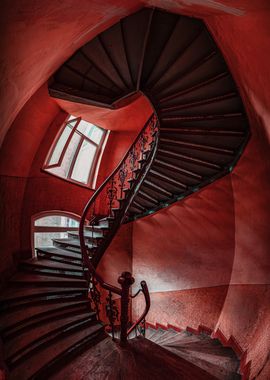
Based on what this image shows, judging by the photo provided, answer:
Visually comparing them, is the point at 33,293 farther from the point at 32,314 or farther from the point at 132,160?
the point at 132,160

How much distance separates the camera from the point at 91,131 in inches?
227

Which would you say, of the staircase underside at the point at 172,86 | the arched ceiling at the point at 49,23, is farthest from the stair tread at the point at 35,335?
the staircase underside at the point at 172,86

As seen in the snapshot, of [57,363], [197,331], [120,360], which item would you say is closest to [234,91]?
[120,360]

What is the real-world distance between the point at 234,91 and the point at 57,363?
3.67 m

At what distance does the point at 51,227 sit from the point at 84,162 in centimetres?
186

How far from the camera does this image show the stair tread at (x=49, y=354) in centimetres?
204

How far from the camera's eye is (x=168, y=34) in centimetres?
243

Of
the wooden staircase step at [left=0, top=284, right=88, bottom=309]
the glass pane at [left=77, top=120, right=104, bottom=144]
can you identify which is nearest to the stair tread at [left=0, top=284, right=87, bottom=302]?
the wooden staircase step at [left=0, top=284, right=88, bottom=309]

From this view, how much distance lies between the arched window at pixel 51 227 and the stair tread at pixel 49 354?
2.41 meters

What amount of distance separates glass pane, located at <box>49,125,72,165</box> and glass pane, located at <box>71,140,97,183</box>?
0.60 m

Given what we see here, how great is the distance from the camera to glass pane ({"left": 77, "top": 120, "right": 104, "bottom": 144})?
18.1ft

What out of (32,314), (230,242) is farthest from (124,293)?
(230,242)

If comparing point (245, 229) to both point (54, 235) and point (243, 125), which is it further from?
point (54, 235)

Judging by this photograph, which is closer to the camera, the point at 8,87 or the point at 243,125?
the point at 8,87
